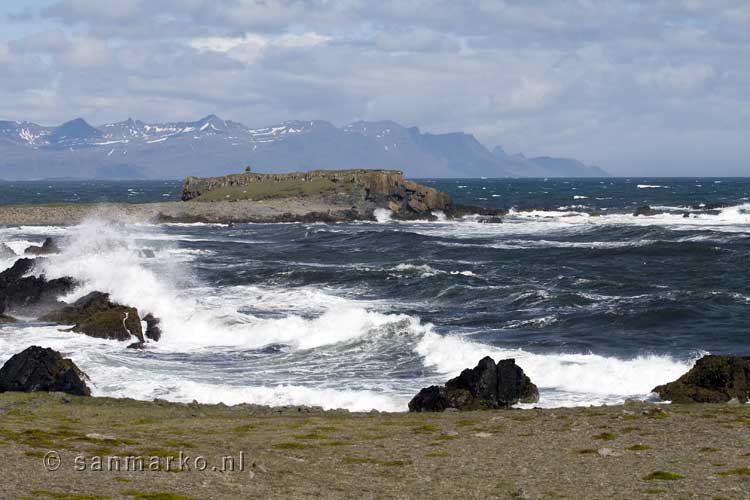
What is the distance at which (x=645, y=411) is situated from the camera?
20438 mm

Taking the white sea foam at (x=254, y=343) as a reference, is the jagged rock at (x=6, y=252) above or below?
above

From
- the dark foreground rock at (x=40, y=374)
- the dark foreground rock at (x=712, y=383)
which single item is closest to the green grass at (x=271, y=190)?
the dark foreground rock at (x=40, y=374)

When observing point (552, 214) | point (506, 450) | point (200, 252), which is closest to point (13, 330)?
point (506, 450)

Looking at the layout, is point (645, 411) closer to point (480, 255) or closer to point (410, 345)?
point (410, 345)

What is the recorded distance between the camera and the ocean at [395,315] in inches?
1030

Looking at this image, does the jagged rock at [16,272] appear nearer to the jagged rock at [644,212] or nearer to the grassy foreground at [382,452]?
the grassy foreground at [382,452]

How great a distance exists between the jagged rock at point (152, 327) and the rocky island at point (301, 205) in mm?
57039

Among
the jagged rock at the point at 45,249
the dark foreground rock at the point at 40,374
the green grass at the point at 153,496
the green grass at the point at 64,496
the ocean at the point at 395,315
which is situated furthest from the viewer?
the jagged rock at the point at 45,249

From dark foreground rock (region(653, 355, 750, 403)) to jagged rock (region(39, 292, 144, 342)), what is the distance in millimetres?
17799

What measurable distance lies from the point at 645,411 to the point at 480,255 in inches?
1541

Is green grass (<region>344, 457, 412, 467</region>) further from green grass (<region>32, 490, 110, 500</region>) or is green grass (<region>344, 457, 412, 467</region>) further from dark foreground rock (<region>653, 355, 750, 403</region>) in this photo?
dark foreground rock (<region>653, 355, 750, 403</region>)

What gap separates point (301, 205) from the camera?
99188mm

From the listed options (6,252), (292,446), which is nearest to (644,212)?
(6,252)

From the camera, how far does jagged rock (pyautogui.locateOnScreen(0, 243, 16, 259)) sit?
5159cm
